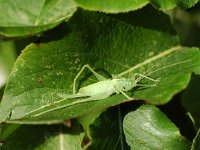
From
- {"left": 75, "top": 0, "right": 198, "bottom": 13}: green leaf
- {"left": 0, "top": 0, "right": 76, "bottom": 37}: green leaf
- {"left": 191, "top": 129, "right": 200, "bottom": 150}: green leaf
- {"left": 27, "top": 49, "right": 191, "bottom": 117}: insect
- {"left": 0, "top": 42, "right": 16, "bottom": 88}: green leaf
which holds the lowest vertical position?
{"left": 191, "top": 129, "right": 200, "bottom": 150}: green leaf

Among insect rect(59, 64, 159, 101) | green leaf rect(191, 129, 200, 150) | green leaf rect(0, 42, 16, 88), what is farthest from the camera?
green leaf rect(0, 42, 16, 88)

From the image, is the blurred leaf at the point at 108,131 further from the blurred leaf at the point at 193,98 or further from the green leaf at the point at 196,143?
the blurred leaf at the point at 193,98

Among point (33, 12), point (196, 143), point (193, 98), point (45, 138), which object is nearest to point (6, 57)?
point (33, 12)

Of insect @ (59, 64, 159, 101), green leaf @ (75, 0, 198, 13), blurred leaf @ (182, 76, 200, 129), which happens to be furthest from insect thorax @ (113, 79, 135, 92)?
blurred leaf @ (182, 76, 200, 129)

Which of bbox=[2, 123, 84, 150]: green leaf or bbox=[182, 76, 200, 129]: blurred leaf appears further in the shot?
bbox=[182, 76, 200, 129]: blurred leaf

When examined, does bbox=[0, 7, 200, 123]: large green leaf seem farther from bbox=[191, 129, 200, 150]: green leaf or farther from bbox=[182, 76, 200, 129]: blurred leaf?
bbox=[182, 76, 200, 129]: blurred leaf

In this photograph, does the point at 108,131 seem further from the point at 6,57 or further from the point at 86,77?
the point at 6,57

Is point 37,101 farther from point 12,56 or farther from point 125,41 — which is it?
point 12,56
